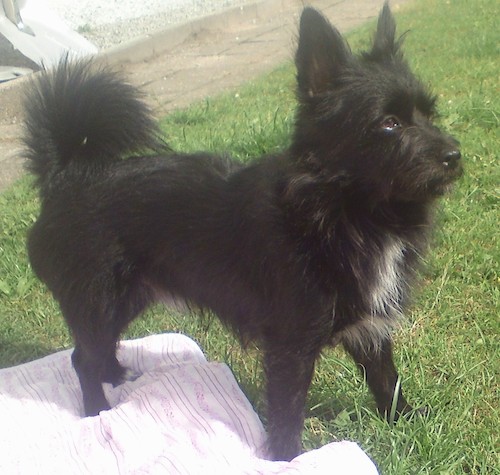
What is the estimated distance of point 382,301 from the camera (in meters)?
2.45

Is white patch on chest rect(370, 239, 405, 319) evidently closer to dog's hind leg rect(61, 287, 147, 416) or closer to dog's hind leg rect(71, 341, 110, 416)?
dog's hind leg rect(61, 287, 147, 416)

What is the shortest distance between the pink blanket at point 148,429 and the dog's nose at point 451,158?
3.28 ft

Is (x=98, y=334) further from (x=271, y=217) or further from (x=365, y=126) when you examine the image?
(x=365, y=126)

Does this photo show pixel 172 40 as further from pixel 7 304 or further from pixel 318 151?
pixel 318 151

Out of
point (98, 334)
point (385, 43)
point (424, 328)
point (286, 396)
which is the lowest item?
point (424, 328)

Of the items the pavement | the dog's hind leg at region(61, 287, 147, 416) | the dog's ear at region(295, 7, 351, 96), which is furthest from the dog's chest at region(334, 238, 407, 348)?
the pavement

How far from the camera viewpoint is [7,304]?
12.8 ft

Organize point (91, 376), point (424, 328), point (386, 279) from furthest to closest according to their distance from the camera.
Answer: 1. point (424, 328)
2. point (91, 376)
3. point (386, 279)

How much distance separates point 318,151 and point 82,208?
1.01m

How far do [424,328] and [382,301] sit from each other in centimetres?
95

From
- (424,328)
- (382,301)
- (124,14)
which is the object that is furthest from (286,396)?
(124,14)

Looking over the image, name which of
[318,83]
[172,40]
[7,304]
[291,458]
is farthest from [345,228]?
[172,40]

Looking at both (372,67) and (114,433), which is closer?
(372,67)

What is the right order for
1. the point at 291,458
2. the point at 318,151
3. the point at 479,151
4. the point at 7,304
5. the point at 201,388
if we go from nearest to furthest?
the point at 318,151, the point at 291,458, the point at 201,388, the point at 7,304, the point at 479,151
